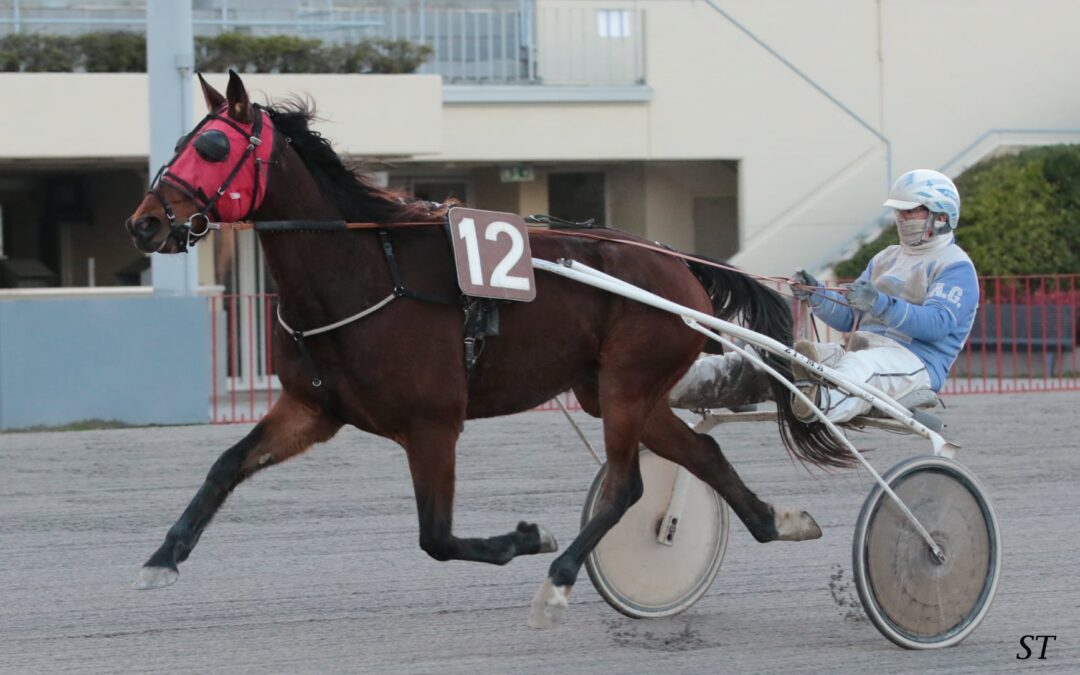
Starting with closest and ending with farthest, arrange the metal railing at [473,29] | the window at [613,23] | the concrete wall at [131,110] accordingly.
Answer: the concrete wall at [131,110] < the metal railing at [473,29] < the window at [613,23]

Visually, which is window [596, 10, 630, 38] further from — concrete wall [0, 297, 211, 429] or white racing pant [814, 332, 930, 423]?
white racing pant [814, 332, 930, 423]

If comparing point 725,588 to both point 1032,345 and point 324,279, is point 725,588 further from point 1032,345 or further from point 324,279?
point 1032,345

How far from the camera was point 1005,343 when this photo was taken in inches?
567

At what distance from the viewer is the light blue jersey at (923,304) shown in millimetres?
5188

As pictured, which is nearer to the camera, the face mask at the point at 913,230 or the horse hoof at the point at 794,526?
the face mask at the point at 913,230

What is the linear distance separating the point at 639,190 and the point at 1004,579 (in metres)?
12.6

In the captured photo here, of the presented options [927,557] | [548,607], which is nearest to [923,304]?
[927,557]

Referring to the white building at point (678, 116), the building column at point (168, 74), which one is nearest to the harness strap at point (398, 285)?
the building column at point (168, 74)

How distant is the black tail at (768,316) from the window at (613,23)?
1173cm

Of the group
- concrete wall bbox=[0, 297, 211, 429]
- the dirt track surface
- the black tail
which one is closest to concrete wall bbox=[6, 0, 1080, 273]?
concrete wall bbox=[0, 297, 211, 429]

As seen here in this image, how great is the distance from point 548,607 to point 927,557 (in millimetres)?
1315

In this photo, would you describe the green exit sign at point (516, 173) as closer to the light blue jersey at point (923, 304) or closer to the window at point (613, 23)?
the window at point (613, 23)

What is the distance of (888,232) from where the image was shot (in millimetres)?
16625

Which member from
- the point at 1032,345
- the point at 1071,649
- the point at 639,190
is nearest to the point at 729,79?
the point at 639,190
